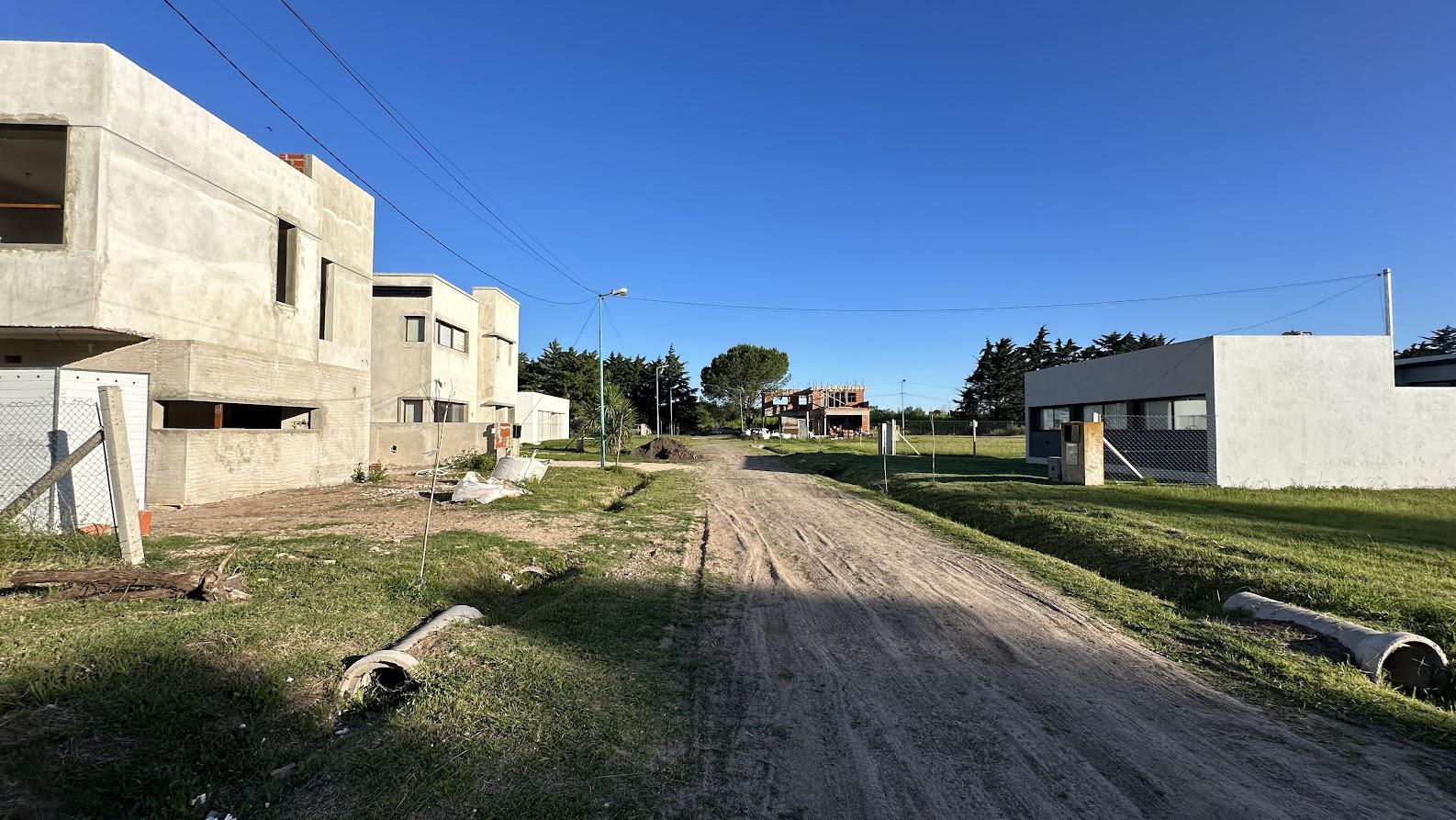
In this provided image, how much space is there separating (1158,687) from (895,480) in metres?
15.2

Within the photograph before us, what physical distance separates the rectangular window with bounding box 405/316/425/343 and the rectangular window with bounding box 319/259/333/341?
8.20 m

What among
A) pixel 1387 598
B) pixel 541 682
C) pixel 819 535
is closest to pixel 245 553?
pixel 541 682

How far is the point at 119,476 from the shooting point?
624cm

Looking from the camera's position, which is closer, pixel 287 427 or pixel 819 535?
pixel 819 535

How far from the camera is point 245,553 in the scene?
24.1 feet

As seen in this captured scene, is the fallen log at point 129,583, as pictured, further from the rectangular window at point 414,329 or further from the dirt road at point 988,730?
the rectangular window at point 414,329

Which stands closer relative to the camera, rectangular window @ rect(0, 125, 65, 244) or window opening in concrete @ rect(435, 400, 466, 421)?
rectangular window @ rect(0, 125, 65, 244)

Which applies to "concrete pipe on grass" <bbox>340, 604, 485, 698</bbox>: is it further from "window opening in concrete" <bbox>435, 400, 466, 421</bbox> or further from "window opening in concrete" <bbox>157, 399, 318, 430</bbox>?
"window opening in concrete" <bbox>435, 400, 466, 421</bbox>

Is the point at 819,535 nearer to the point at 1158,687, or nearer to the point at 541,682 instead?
the point at 1158,687

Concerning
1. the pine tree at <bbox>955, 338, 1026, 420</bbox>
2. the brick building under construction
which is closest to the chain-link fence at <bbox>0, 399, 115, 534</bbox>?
the brick building under construction

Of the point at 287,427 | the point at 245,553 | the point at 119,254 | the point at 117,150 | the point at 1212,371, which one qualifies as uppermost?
the point at 117,150

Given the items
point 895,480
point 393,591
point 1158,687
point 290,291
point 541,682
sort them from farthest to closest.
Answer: point 895,480 → point 290,291 → point 393,591 → point 1158,687 → point 541,682

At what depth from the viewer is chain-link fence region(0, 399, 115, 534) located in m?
7.49

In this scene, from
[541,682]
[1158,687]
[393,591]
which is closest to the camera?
[541,682]
